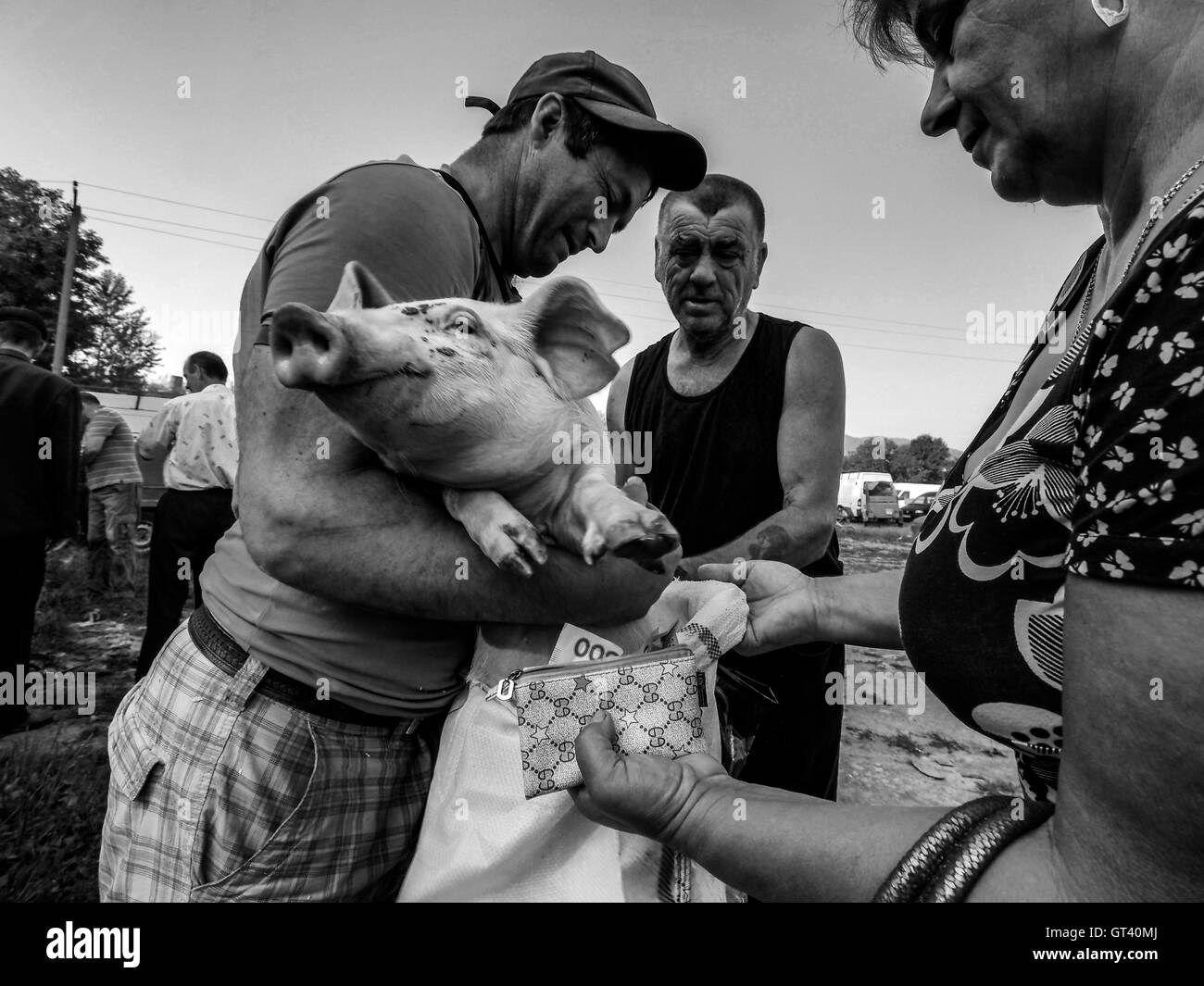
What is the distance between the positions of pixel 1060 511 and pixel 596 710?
806 millimetres

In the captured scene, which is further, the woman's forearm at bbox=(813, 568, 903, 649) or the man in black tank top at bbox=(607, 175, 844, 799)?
the man in black tank top at bbox=(607, 175, 844, 799)

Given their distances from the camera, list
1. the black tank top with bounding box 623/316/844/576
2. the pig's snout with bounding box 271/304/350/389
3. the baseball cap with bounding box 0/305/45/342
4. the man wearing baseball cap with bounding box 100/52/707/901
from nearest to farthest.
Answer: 1. the pig's snout with bounding box 271/304/350/389
2. the man wearing baseball cap with bounding box 100/52/707/901
3. the black tank top with bounding box 623/316/844/576
4. the baseball cap with bounding box 0/305/45/342

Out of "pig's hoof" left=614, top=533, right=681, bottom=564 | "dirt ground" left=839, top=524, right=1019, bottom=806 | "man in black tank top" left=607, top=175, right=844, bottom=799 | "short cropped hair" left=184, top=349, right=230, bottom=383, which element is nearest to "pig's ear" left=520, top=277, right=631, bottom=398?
"pig's hoof" left=614, top=533, right=681, bottom=564

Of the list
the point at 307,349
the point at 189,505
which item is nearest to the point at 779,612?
the point at 307,349

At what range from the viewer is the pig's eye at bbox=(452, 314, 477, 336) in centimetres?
130

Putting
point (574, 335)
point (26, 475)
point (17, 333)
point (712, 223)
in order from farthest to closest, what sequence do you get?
point (17, 333) < point (26, 475) < point (712, 223) < point (574, 335)

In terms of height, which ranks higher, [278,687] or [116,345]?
[116,345]

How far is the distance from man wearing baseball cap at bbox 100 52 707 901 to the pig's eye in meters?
0.13

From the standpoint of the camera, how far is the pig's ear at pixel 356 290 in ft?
3.96

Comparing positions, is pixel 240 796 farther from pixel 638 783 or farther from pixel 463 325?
pixel 463 325

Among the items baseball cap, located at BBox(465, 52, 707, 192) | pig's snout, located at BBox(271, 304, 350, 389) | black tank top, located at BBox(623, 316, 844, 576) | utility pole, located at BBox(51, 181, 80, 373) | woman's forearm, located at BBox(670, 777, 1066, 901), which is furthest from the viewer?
utility pole, located at BBox(51, 181, 80, 373)

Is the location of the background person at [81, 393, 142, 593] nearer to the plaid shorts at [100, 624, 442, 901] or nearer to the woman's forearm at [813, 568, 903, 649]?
the plaid shorts at [100, 624, 442, 901]

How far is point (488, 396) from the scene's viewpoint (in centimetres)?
131

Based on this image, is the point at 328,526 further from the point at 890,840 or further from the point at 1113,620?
the point at 1113,620
